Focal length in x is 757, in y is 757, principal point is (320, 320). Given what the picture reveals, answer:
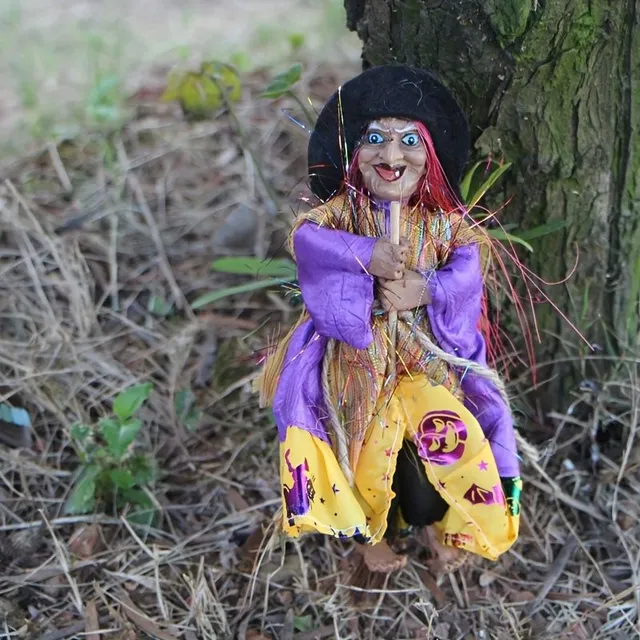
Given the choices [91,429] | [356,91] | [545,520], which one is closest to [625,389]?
[545,520]

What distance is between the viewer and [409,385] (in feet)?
4.38

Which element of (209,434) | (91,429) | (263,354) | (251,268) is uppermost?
(251,268)

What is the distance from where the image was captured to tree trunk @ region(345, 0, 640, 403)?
137 centimetres

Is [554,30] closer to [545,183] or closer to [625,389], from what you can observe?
[545,183]

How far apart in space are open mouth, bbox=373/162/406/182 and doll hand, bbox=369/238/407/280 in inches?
4.0

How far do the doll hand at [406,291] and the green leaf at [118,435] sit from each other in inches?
25.1

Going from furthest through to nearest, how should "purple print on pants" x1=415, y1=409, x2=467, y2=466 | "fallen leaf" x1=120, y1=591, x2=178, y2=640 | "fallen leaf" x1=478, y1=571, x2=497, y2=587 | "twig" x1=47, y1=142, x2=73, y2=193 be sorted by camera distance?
"twig" x1=47, y1=142, x2=73, y2=193
"fallen leaf" x1=478, y1=571, x2=497, y2=587
"fallen leaf" x1=120, y1=591, x2=178, y2=640
"purple print on pants" x1=415, y1=409, x2=467, y2=466

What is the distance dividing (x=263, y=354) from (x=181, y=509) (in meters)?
0.40

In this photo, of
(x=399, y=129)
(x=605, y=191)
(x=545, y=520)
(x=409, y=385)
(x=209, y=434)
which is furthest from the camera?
(x=209, y=434)

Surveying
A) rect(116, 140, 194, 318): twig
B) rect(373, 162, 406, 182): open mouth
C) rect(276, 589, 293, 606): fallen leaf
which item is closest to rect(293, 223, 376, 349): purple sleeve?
rect(373, 162, 406, 182): open mouth

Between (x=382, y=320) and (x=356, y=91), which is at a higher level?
(x=356, y=91)

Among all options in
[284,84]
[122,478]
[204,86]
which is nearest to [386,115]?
[284,84]

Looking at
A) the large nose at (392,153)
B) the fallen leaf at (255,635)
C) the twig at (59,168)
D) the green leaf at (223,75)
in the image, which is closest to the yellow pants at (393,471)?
the fallen leaf at (255,635)

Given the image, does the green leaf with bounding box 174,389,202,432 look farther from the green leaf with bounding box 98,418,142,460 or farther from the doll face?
the doll face
